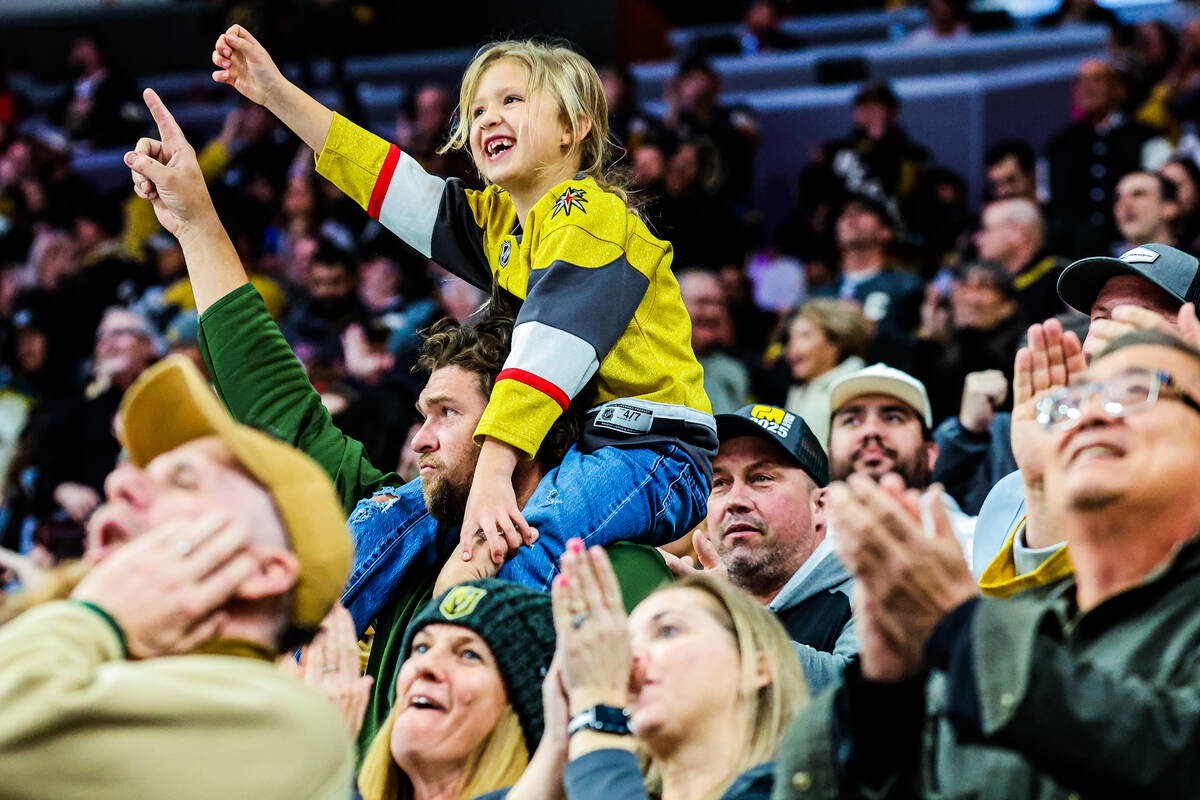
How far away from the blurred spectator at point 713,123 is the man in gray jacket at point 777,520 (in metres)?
4.95

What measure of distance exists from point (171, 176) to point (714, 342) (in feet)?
11.6

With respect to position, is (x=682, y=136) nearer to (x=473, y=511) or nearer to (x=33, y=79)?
(x=473, y=511)

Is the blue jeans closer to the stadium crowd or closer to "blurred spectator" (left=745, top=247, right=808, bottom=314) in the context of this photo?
the stadium crowd

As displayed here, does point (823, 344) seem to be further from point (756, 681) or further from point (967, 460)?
point (756, 681)

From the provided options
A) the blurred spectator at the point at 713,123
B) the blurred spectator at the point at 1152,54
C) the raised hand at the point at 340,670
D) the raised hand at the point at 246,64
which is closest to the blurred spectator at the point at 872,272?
the blurred spectator at the point at 713,123

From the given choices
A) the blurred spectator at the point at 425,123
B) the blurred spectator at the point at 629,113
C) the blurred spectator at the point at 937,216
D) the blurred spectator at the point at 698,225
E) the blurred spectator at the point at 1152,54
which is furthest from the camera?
the blurred spectator at the point at 425,123

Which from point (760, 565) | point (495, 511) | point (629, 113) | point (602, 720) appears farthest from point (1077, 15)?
point (602, 720)

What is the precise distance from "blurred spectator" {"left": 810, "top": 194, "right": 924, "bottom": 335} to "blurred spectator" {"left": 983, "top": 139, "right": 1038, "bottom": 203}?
0.57 meters

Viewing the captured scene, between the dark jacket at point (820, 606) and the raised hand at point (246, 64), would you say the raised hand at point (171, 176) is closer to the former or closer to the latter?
the raised hand at point (246, 64)

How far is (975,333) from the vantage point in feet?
19.4

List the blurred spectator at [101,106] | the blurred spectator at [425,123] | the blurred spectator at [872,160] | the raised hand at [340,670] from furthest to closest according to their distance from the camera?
the blurred spectator at [101,106] → the blurred spectator at [425,123] → the blurred spectator at [872,160] → the raised hand at [340,670]

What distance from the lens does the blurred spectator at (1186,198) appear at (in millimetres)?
6309

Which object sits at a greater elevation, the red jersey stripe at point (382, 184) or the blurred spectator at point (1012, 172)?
the blurred spectator at point (1012, 172)

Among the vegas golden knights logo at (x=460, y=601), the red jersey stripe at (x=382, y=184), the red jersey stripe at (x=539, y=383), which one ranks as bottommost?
the vegas golden knights logo at (x=460, y=601)
